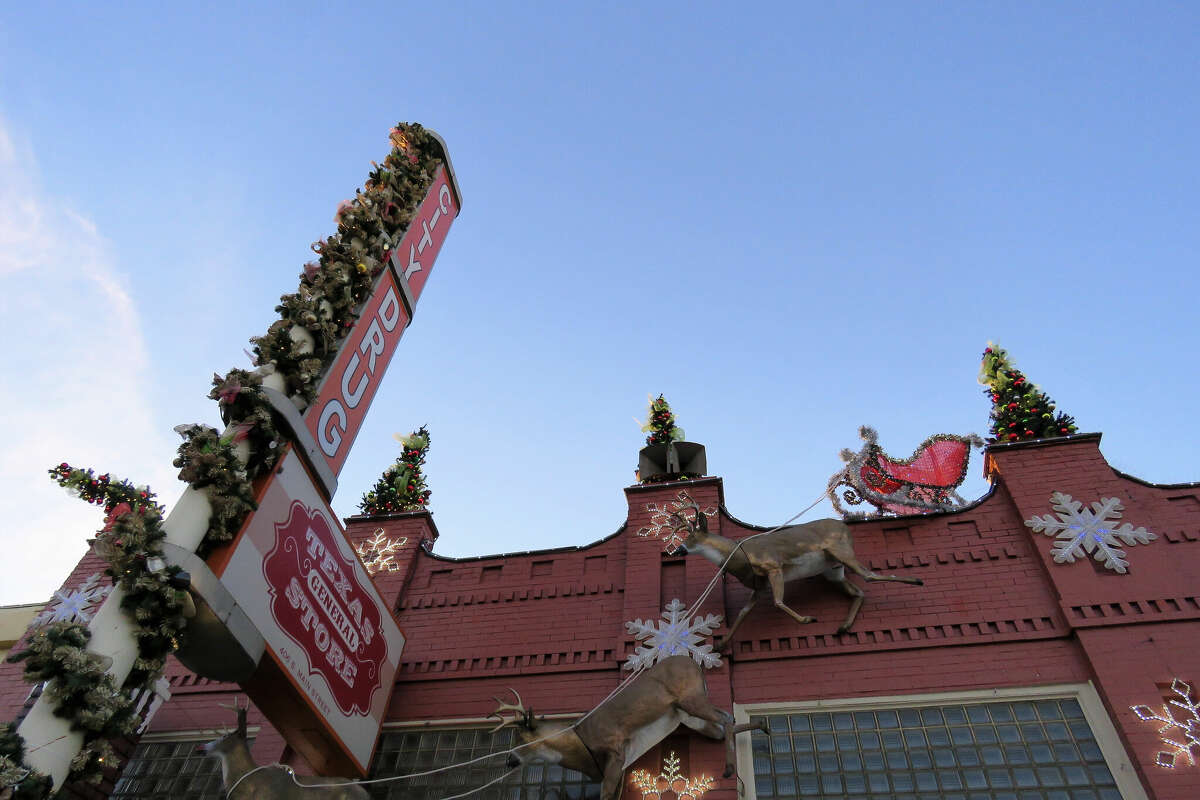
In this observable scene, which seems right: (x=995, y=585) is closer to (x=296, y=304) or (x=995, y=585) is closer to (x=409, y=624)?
(x=409, y=624)

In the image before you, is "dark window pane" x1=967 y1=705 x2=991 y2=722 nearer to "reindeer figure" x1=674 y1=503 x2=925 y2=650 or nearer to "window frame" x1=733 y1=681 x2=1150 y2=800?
"window frame" x1=733 y1=681 x2=1150 y2=800

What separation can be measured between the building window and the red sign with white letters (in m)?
4.12

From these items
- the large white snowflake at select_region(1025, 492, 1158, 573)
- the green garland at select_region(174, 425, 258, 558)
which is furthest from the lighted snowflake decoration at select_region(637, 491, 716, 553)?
the green garland at select_region(174, 425, 258, 558)

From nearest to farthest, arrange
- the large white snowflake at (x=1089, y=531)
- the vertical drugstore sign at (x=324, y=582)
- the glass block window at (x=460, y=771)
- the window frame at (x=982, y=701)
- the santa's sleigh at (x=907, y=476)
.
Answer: the vertical drugstore sign at (x=324, y=582), the window frame at (x=982, y=701), the glass block window at (x=460, y=771), the large white snowflake at (x=1089, y=531), the santa's sleigh at (x=907, y=476)

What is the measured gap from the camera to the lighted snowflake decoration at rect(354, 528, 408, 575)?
1222 centimetres

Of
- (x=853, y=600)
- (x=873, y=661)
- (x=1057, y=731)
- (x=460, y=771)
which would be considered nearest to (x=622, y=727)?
(x=460, y=771)

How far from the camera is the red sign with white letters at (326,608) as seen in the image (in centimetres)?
720

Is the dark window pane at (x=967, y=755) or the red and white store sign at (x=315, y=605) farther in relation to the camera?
the dark window pane at (x=967, y=755)

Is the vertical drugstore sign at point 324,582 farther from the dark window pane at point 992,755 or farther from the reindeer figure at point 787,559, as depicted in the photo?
the dark window pane at point 992,755

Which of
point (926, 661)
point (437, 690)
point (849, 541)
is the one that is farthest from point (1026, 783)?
point (437, 690)

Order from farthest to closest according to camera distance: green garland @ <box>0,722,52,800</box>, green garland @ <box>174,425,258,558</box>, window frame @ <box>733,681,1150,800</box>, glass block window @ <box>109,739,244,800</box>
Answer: glass block window @ <box>109,739,244,800</box>
window frame @ <box>733,681,1150,800</box>
green garland @ <box>174,425,258,558</box>
green garland @ <box>0,722,52,800</box>

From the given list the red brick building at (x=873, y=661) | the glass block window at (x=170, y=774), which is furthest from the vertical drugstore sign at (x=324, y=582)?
the glass block window at (x=170, y=774)

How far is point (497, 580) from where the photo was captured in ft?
38.5

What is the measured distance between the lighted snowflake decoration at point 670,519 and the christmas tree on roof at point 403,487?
376 cm
